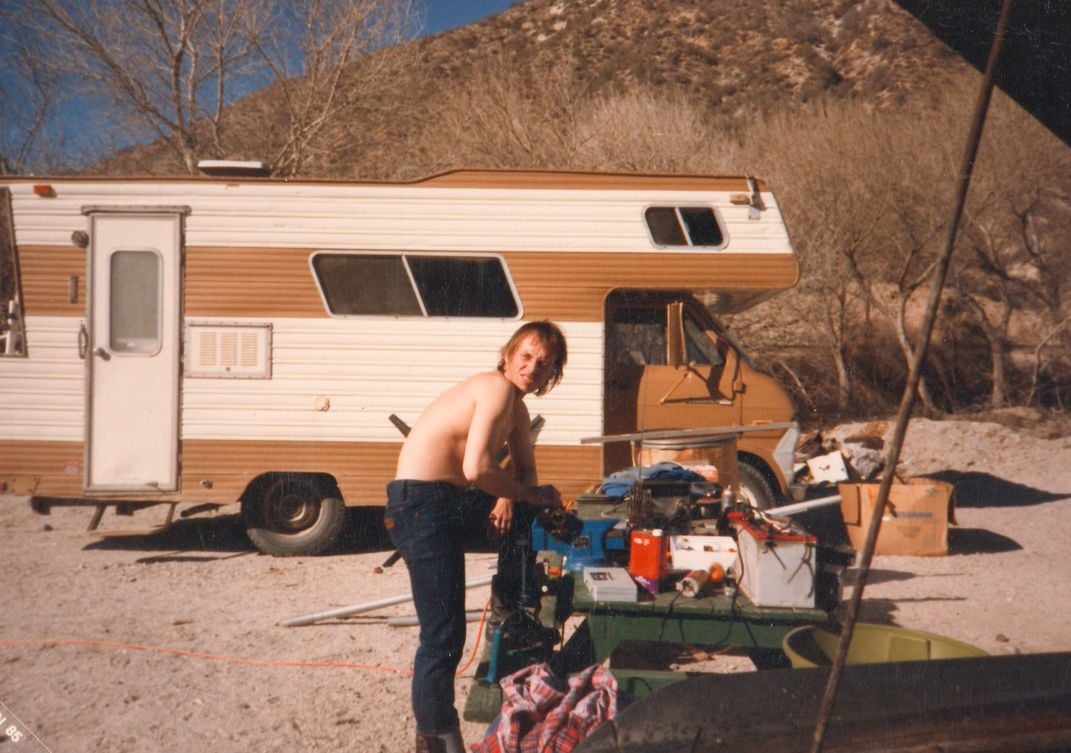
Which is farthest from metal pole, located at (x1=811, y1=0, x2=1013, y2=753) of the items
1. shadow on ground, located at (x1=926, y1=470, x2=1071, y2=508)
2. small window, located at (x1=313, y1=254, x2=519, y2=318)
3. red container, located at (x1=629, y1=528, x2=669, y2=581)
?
shadow on ground, located at (x1=926, y1=470, x2=1071, y2=508)

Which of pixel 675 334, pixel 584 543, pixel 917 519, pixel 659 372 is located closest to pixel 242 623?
pixel 584 543

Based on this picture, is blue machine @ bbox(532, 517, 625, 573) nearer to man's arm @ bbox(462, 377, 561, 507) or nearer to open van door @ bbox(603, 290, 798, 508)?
man's arm @ bbox(462, 377, 561, 507)

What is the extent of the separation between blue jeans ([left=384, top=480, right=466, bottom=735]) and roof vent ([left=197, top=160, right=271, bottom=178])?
4438mm

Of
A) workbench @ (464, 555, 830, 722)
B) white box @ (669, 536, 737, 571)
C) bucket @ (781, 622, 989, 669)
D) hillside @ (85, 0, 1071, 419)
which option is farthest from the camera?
hillside @ (85, 0, 1071, 419)

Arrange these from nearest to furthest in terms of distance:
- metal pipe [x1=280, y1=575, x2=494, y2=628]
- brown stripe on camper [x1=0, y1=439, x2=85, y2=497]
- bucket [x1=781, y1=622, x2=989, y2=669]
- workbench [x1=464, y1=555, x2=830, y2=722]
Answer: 1. bucket [x1=781, y1=622, x2=989, y2=669]
2. workbench [x1=464, y1=555, x2=830, y2=722]
3. metal pipe [x1=280, y1=575, x2=494, y2=628]
4. brown stripe on camper [x1=0, y1=439, x2=85, y2=497]

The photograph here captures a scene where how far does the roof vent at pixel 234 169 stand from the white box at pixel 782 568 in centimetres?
486

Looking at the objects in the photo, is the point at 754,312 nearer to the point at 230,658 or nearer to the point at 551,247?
the point at 551,247

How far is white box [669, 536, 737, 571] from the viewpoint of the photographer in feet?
12.2

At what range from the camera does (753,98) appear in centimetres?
2817

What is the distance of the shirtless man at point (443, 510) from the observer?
2.62 m

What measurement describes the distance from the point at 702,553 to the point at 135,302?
4.80 meters

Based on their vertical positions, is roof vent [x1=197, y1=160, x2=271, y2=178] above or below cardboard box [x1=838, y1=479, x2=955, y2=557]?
above

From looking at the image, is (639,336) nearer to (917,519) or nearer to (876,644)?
(917,519)

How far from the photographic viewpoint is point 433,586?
2.63 m
